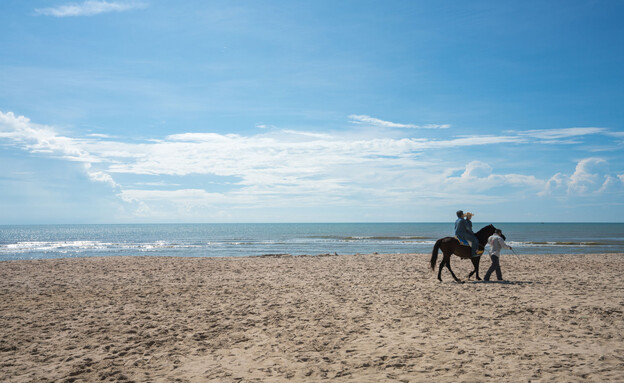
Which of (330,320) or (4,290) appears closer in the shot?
(330,320)

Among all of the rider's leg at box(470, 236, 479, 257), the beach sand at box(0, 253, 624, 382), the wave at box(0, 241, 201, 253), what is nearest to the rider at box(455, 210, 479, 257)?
the rider's leg at box(470, 236, 479, 257)

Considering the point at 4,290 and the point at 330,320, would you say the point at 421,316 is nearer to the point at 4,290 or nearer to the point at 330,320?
the point at 330,320

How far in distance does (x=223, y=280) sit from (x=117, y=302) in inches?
169

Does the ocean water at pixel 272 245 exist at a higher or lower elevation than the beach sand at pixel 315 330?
lower

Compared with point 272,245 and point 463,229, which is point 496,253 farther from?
point 272,245

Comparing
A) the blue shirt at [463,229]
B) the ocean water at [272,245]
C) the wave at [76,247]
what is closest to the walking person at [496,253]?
the blue shirt at [463,229]

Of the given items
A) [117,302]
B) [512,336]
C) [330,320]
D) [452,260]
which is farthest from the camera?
[452,260]

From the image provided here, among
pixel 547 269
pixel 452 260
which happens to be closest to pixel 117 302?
pixel 452 260

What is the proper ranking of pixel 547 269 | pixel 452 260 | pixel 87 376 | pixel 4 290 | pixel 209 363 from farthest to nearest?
pixel 452 260 → pixel 547 269 → pixel 4 290 → pixel 209 363 → pixel 87 376

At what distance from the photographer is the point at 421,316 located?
8.09m

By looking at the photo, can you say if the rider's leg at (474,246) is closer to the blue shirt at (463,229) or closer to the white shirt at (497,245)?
the blue shirt at (463,229)

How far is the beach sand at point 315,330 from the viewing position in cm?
539

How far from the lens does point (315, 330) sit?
290 inches

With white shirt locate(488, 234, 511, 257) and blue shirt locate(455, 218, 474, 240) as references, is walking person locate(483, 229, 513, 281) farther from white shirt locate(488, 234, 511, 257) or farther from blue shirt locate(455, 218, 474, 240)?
blue shirt locate(455, 218, 474, 240)
